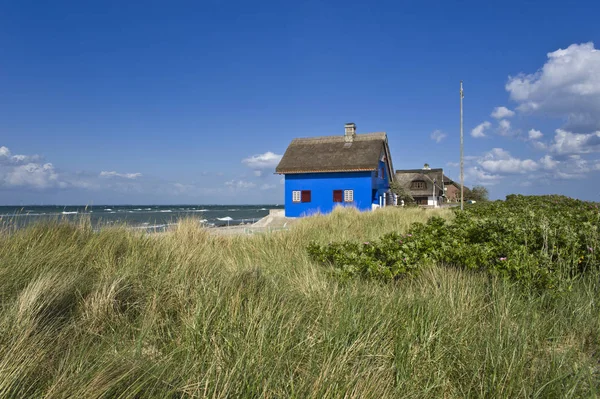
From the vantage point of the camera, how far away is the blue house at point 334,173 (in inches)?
1061

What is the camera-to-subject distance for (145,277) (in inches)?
164

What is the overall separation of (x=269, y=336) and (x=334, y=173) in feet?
82.6

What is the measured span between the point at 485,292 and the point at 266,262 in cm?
324

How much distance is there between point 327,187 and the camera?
27.6 meters

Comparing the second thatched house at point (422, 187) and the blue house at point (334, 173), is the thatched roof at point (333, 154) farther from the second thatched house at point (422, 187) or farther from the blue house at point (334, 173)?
the second thatched house at point (422, 187)

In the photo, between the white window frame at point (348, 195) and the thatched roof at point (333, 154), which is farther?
the white window frame at point (348, 195)

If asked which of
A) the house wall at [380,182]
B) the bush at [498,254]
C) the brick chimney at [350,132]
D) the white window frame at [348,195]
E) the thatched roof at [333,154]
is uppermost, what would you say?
the brick chimney at [350,132]

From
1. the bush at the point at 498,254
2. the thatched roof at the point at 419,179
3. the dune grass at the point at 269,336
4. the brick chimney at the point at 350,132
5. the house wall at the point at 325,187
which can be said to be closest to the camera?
the dune grass at the point at 269,336

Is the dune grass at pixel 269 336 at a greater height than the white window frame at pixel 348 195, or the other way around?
the white window frame at pixel 348 195

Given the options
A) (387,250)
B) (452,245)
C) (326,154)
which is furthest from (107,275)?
(326,154)

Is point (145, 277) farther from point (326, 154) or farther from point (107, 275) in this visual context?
point (326, 154)

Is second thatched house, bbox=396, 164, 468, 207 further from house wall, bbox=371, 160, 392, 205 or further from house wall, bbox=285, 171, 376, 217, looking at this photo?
house wall, bbox=285, 171, 376, 217

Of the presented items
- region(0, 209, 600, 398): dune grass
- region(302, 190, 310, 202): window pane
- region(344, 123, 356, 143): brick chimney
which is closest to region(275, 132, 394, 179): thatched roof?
region(344, 123, 356, 143): brick chimney

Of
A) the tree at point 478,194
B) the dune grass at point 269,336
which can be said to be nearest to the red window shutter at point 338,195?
the dune grass at point 269,336
